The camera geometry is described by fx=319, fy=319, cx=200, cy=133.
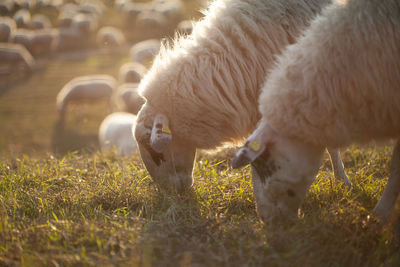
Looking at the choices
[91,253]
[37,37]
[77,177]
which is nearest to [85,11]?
[37,37]

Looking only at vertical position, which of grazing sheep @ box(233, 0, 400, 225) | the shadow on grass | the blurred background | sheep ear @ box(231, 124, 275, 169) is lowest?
the shadow on grass

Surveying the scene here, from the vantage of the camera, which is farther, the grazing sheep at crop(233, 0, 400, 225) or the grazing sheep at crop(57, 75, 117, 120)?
the grazing sheep at crop(57, 75, 117, 120)

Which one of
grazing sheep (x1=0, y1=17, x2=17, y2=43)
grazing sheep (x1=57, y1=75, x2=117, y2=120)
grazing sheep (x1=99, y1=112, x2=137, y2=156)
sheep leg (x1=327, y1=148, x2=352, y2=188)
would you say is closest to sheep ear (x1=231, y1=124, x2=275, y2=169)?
sheep leg (x1=327, y1=148, x2=352, y2=188)

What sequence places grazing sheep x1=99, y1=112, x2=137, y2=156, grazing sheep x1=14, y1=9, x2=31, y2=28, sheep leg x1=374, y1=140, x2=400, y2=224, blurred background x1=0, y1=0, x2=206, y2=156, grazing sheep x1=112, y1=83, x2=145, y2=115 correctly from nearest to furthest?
sheep leg x1=374, y1=140, x2=400, y2=224, grazing sheep x1=99, y1=112, x2=137, y2=156, blurred background x1=0, y1=0, x2=206, y2=156, grazing sheep x1=112, y1=83, x2=145, y2=115, grazing sheep x1=14, y1=9, x2=31, y2=28

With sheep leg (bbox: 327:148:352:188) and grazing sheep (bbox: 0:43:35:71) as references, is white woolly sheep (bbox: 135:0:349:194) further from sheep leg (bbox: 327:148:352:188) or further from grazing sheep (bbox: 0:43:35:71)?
grazing sheep (bbox: 0:43:35:71)

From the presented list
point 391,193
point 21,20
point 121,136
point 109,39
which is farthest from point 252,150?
point 21,20

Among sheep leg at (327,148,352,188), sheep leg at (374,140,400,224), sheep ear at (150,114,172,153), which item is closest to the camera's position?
sheep leg at (374,140,400,224)

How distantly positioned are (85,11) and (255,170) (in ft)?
73.4

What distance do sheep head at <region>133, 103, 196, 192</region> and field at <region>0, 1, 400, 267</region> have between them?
0.31 ft

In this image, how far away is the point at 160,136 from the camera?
82.3 inches

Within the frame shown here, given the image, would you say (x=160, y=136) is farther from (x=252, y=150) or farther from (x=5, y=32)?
(x=5, y=32)

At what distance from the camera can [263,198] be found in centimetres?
177

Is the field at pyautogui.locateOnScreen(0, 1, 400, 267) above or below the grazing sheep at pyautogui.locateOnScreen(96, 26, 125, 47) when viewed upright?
above

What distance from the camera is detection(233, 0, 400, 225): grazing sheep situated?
1607mm
